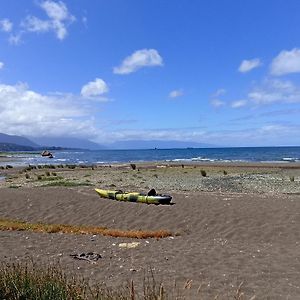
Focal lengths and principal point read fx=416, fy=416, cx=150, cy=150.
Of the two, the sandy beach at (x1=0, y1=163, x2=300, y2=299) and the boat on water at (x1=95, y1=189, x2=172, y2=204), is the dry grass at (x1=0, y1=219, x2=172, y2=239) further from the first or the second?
the boat on water at (x1=95, y1=189, x2=172, y2=204)

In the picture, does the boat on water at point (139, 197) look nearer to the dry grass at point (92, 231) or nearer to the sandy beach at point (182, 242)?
the sandy beach at point (182, 242)

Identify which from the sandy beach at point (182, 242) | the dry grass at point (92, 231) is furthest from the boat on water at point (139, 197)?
the dry grass at point (92, 231)

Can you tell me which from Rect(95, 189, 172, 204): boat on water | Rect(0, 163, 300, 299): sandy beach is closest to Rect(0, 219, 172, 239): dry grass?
Rect(0, 163, 300, 299): sandy beach

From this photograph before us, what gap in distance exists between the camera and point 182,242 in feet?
43.5

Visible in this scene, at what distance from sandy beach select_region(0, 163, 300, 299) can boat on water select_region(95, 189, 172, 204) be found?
579mm

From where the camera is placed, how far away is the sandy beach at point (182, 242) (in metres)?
8.94

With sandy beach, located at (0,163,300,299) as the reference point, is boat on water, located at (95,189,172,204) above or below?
above

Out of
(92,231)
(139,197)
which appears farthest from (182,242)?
(139,197)

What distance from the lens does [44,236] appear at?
553 inches

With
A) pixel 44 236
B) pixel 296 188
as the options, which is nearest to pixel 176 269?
pixel 44 236


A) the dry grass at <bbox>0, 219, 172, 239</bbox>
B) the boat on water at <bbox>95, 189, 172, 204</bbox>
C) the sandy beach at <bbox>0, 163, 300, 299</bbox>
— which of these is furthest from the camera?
the boat on water at <bbox>95, 189, 172, 204</bbox>

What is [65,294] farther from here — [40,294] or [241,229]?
[241,229]

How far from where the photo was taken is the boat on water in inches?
781

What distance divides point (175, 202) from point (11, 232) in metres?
8.43
